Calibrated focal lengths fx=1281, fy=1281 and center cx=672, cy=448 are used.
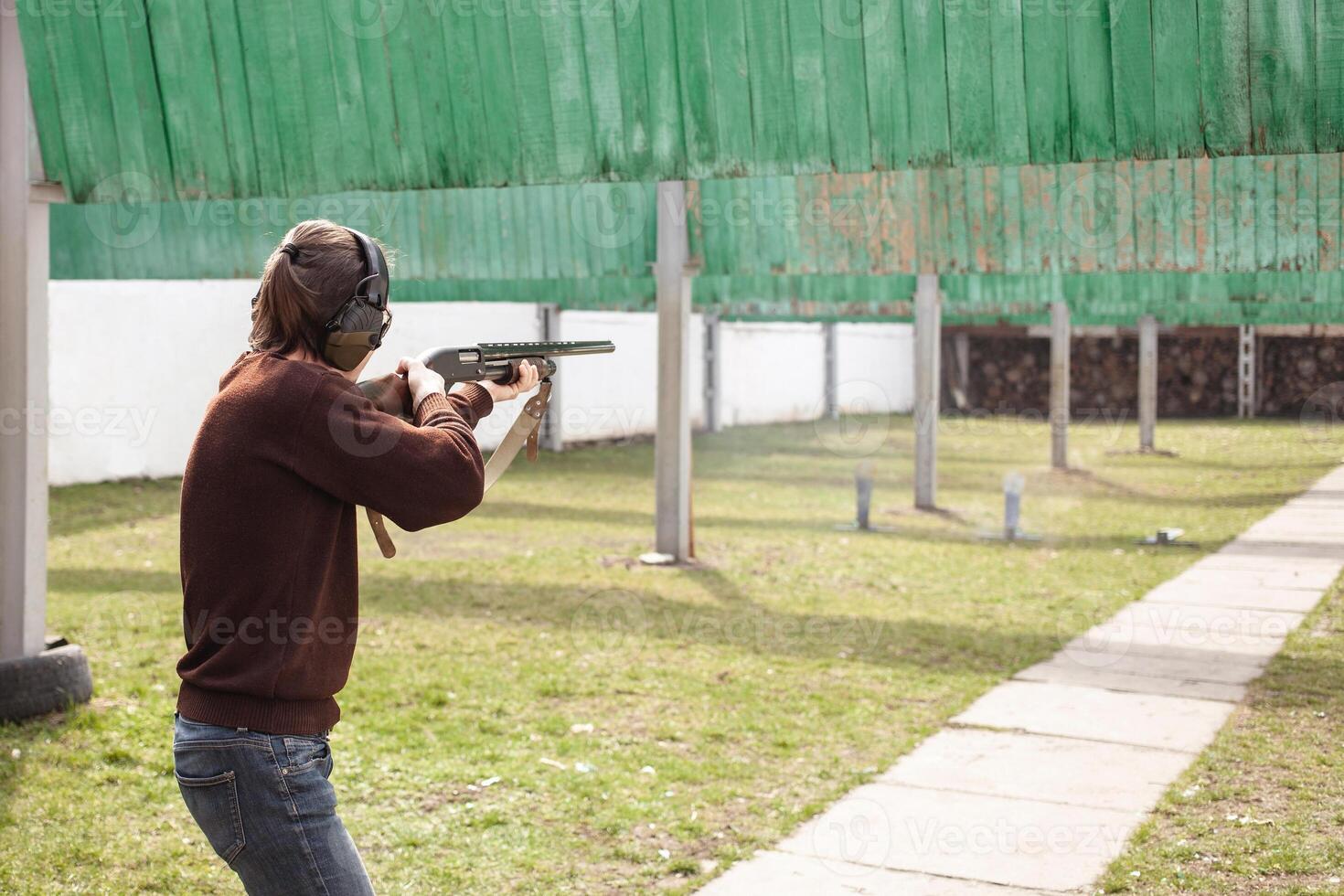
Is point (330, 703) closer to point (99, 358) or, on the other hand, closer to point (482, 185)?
point (482, 185)

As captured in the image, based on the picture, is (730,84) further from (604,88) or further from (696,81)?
(604,88)

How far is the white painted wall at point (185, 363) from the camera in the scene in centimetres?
1667

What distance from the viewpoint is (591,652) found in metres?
7.92

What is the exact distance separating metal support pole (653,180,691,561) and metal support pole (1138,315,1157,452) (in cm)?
1589

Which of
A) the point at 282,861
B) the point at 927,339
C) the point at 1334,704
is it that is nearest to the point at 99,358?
the point at 927,339

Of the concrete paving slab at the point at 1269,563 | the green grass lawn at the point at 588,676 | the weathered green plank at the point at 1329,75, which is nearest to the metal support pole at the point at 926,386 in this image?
the green grass lawn at the point at 588,676

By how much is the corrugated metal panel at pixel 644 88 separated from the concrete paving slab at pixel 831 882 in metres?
2.92

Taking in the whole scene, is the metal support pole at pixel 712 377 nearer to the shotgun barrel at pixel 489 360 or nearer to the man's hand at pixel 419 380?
the shotgun barrel at pixel 489 360

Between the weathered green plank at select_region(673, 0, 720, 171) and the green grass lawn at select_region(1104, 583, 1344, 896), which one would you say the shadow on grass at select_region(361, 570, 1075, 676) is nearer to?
the green grass lawn at select_region(1104, 583, 1344, 896)

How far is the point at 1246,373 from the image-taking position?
3575cm

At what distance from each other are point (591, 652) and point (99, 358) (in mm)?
11667

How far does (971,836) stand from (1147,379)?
71.2ft

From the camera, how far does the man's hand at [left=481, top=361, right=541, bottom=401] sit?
9.52ft

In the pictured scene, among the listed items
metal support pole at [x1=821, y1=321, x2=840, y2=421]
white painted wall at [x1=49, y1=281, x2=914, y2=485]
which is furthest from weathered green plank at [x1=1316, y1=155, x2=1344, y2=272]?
metal support pole at [x1=821, y1=321, x2=840, y2=421]
